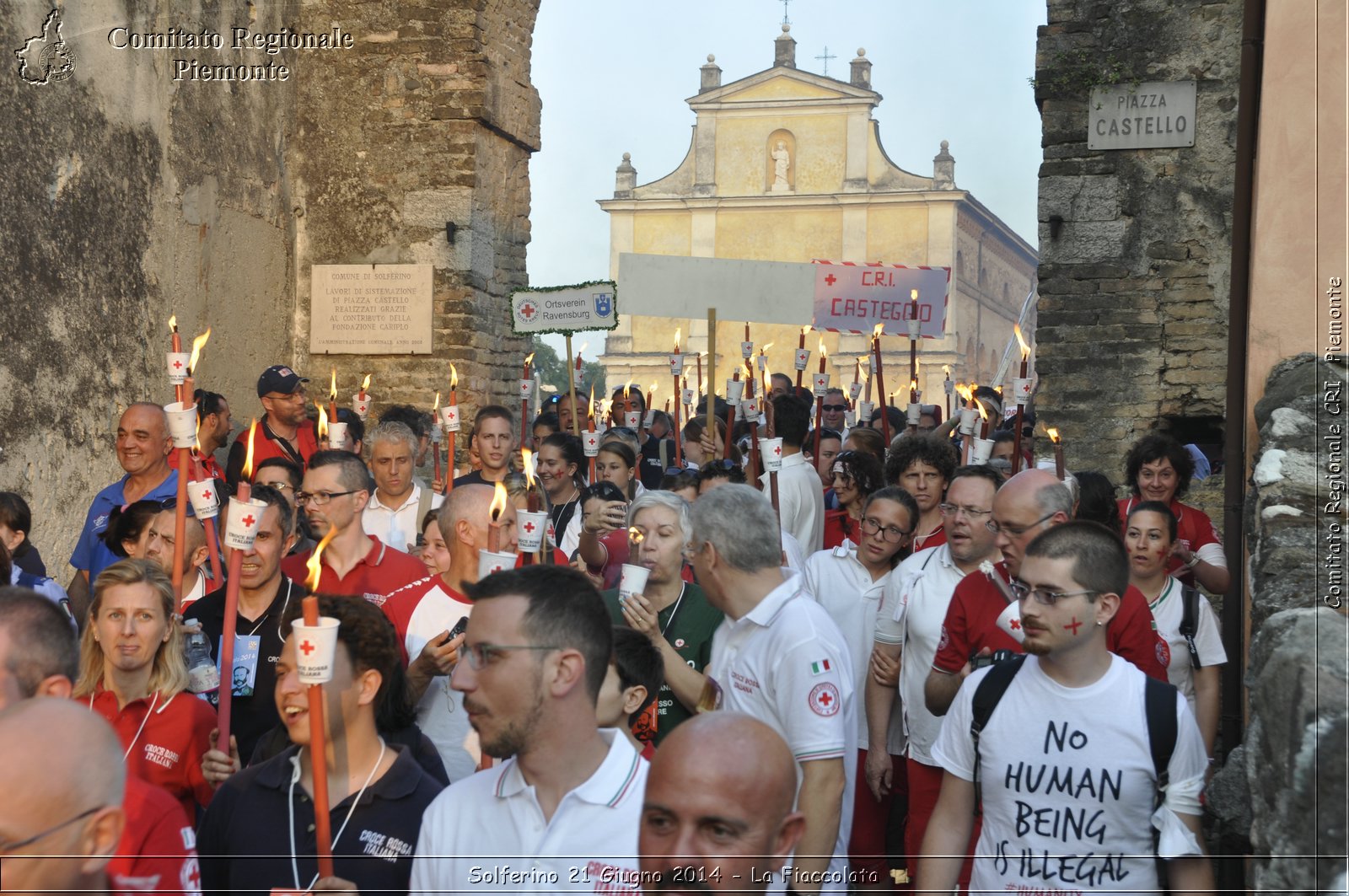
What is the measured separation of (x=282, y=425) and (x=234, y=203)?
3.71 meters

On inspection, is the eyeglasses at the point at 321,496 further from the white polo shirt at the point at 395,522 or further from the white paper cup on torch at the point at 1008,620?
the white paper cup on torch at the point at 1008,620

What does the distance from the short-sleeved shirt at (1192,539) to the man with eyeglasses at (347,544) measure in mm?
2950

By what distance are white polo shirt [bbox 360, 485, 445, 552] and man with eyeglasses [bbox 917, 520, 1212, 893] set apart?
381 centimetres

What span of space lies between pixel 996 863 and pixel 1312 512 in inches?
63.3

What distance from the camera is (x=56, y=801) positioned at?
2.20 meters

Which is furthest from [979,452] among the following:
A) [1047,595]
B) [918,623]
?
[1047,595]

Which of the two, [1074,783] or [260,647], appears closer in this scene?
[1074,783]

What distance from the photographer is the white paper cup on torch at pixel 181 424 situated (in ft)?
13.6

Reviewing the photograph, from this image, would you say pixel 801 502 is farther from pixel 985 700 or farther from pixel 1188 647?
pixel 985 700

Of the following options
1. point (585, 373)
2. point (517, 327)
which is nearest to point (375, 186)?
point (517, 327)

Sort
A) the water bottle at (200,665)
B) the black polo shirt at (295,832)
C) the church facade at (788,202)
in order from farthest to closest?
1. the church facade at (788,202)
2. the water bottle at (200,665)
3. the black polo shirt at (295,832)

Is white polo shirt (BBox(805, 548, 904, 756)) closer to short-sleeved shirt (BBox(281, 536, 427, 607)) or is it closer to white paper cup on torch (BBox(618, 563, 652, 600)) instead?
white paper cup on torch (BBox(618, 563, 652, 600))

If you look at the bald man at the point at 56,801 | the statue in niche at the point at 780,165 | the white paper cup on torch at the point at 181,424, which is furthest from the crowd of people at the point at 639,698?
the statue in niche at the point at 780,165

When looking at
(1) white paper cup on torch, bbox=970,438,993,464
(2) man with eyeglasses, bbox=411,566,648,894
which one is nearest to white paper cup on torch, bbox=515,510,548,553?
(2) man with eyeglasses, bbox=411,566,648,894
